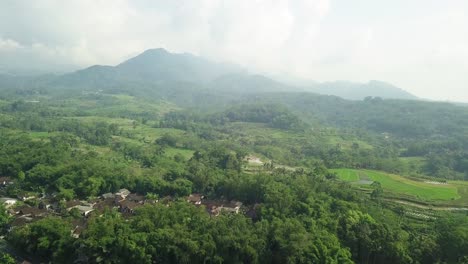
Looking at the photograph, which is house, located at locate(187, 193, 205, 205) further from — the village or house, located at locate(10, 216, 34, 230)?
house, located at locate(10, 216, 34, 230)

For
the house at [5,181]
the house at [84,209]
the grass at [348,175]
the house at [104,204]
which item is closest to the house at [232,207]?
the house at [104,204]

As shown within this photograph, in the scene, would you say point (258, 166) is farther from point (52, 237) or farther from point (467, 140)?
point (467, 140)

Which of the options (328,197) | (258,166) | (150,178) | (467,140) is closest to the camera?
(328,197)

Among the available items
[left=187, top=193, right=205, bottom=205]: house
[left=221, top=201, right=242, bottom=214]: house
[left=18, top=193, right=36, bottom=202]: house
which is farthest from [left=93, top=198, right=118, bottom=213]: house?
[left=221, top=201, right=242, bottom=214]: house

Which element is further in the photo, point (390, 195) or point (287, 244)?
point (390, 195)

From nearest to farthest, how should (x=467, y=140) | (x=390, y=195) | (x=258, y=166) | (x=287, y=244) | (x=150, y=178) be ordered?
(x=287, y=244), (x=150, y=178), (x=390, y=195), (x=258, y=166), (x=467, y=140)

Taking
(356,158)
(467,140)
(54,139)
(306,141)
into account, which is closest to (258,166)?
(356,158)

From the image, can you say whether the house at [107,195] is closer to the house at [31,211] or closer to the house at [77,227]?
the house at [31,211]

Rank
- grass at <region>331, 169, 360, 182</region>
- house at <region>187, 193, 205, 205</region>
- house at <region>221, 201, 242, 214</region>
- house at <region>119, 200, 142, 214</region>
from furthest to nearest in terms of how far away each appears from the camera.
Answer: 1. grass at <region>331, 169, 360, 182</region>
2. house at <region>187, 193, 205, 205</region>
3. house at <region>221, 201, 242, 214</region>
4. house at <region>119, 200, 142, 214</region>

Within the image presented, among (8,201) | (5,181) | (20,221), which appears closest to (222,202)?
(20,221)
